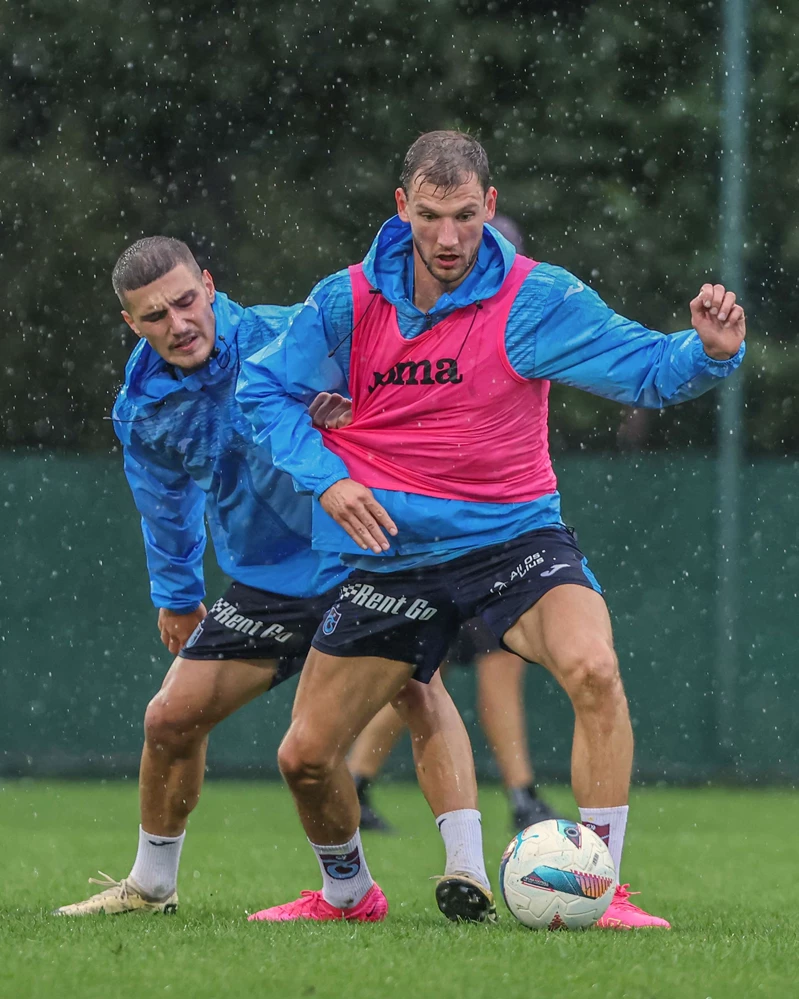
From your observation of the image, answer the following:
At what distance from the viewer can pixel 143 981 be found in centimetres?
432

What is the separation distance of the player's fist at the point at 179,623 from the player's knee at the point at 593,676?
172cm

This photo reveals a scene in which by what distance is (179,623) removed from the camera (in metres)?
6.42

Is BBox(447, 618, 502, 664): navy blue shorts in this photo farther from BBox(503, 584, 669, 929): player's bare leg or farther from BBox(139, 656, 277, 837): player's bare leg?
BBox(503, 584, 669, 929): player's bare leg

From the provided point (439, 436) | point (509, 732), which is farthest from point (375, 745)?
point (439, 436)

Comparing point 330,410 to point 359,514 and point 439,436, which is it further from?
point 359,514

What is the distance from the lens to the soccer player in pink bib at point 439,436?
5.29m

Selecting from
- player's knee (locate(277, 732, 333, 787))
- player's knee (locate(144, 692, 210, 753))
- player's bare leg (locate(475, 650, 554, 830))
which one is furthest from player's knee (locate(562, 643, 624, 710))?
player's bare leg (locate(475, 650, 554, 830))

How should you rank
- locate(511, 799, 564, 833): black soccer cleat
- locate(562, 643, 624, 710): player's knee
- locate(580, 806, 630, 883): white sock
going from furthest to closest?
locate(511, 799, 564, 833): black soccer cleat, locate(580, 806, 630, 883): white sock, locate(562, 643, 624, 710): player's knee

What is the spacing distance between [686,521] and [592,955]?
7.44 meters

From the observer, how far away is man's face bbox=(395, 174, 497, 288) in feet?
17.4

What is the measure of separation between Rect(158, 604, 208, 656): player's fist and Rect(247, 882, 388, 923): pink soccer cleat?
1.03 metres

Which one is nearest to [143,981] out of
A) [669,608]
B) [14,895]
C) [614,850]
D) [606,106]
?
[614,850]

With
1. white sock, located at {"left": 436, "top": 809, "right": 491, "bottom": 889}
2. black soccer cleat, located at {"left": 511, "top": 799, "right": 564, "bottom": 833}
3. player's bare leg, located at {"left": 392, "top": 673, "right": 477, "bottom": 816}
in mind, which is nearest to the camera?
white sock, located at {"left": 436, "top": 809, "right": 491, "bottom": 889}

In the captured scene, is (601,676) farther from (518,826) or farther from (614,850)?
(518,826)
